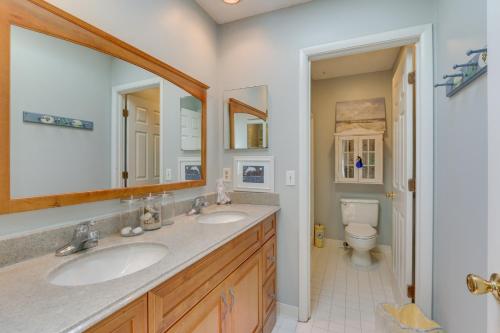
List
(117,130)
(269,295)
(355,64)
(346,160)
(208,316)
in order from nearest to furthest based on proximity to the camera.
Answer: (208,316), (117,130), (269,295), (355,64), (346,160)

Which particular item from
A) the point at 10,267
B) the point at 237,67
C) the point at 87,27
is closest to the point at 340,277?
the point at 237,67

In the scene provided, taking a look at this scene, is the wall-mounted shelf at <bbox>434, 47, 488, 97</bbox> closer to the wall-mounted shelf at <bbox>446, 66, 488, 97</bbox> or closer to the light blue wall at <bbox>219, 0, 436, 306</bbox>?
the wall-mounted shelf at <bbox>446, 66, 488, 97</bbox>

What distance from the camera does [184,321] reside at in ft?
2.74

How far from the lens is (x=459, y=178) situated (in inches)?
42.8

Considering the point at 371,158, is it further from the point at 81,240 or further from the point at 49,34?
the point at 49,34

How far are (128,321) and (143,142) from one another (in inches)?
38.7

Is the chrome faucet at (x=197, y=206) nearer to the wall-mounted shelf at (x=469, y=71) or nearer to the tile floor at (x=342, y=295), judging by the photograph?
the tile floor at (x=342, y=295)

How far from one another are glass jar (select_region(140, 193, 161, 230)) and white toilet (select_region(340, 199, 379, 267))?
2193 millimetres

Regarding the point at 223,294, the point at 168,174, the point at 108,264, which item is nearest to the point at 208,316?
the point at 223,294

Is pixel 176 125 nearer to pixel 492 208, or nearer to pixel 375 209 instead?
pixel 492 208

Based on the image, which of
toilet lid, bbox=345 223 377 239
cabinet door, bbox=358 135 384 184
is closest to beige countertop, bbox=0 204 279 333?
toilet lid, bbox=345 223 377 239

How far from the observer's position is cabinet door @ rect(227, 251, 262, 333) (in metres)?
1.16

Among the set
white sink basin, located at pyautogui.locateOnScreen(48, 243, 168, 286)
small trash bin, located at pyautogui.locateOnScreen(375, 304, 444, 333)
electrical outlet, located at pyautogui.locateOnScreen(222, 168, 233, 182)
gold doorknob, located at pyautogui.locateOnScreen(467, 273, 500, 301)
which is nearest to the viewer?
gold doorknob, located at pyautogui.locateOnScreen(467, 273, 500, 301)

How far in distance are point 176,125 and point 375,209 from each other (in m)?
2.68
